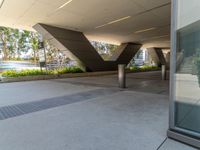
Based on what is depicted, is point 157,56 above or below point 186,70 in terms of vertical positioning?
above

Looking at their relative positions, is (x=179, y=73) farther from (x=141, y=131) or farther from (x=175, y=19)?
(x=141, y=131)

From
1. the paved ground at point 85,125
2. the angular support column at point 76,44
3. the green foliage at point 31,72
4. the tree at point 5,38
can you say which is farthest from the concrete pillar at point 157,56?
the paved ground at point 85,125

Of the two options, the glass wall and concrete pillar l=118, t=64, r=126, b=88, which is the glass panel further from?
concrete pillar l=118, t=64, r=126, b=88

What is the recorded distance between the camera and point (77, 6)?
745cm

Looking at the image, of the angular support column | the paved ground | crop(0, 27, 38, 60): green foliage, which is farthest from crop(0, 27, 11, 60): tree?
the paved ground

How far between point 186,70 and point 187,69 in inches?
0.9

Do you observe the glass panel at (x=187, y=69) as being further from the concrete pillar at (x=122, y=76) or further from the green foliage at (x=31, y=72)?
the green foliage at (x=31, y=72)

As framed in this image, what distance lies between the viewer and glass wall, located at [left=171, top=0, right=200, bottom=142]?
2316 mm

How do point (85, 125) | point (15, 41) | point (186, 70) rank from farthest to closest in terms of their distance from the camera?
1. point (15, 41)
2. point (85, 125)
3. point (186, 70)

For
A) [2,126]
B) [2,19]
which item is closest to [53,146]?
[2,126]

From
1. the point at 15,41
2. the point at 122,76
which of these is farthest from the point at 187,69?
the point at 15,41

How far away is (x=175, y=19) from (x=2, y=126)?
11.4 feet

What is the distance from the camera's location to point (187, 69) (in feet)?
8.22

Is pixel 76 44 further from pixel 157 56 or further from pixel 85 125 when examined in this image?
pixel 157 56
